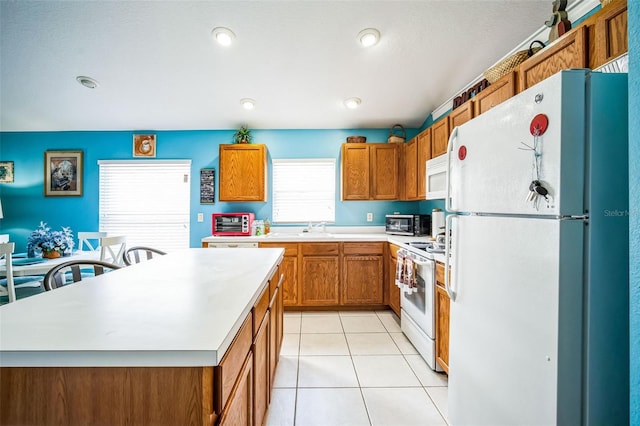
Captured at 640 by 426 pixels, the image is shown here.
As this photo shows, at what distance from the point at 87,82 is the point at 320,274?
11.0 feet

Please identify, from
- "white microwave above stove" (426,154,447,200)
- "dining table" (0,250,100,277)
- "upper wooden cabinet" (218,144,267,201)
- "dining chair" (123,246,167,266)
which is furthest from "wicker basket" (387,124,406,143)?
"dining table" (0,250,100,277)

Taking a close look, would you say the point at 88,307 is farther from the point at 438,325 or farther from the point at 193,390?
the point at 438,325

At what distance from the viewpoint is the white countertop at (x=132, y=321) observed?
0.60 metres

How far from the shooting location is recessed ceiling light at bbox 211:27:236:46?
7.27 feet

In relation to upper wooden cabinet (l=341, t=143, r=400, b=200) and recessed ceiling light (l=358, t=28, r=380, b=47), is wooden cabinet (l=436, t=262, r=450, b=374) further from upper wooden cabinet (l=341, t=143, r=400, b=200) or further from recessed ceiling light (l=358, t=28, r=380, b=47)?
recessed ceiling light (l=358, t=28, r=380, b=47)

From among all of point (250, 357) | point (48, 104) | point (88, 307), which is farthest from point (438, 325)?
point (48, 104)

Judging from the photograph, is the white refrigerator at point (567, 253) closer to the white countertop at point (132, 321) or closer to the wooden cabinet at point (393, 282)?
the white countertop at point (132, 321)

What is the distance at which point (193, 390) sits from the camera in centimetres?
62

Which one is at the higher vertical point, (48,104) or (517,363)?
(48,104)

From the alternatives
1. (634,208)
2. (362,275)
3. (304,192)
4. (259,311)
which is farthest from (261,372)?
(304,192)

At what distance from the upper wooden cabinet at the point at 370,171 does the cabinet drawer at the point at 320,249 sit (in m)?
0.74

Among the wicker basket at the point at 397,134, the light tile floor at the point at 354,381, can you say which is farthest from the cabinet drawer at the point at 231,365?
the wicker basket at the point at 397,134

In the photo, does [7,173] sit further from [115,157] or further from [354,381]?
[354,381]

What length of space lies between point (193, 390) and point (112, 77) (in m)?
3.43
